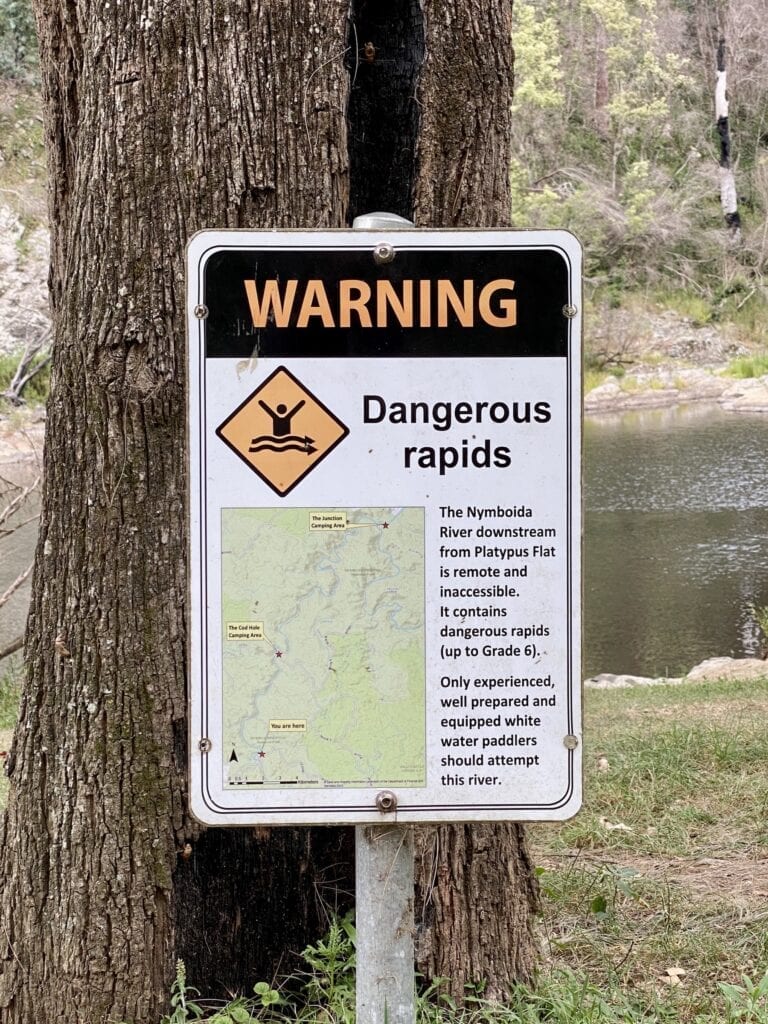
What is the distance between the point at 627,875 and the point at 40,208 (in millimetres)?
26465

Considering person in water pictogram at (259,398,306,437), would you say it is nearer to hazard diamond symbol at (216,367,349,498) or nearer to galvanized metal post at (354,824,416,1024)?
hazard diamond symbol at (216,367,349,498)

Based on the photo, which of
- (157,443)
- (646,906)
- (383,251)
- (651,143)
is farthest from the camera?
(651,143)

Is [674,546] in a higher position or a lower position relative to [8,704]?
higher

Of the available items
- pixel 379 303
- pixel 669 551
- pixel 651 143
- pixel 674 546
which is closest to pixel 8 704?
pixel 379 303

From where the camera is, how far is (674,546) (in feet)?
58.8

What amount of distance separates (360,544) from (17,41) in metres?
41.1

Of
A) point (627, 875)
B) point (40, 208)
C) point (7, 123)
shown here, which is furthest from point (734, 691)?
point (7, 123)

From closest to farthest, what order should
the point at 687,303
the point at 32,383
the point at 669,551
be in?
the point at 669,551 → the point at 32,383 → the point at 687,303

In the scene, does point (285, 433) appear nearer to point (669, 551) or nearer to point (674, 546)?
point (669, 551)

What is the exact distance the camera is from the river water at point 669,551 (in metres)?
13.7

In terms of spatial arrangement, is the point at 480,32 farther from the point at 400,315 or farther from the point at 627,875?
the point at 627,875

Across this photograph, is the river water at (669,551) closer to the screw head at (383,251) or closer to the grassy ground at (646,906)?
the grassy ground at (646,906)

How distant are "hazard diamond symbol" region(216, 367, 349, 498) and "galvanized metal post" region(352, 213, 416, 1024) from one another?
0.79ft

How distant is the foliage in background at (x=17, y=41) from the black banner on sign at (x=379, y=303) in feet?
127
